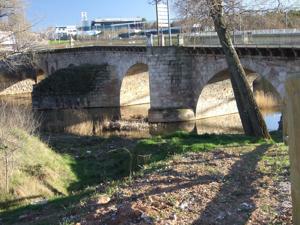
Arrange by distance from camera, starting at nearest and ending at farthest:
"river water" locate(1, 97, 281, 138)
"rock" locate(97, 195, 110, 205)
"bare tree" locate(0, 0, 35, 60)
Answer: "rock" locate(97, 195, 110, 205), "bare tree" locate(0, 0, 35, 60), "river water" locate(1, 97, 281, 138)

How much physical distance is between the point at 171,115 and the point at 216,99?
3.59 metres

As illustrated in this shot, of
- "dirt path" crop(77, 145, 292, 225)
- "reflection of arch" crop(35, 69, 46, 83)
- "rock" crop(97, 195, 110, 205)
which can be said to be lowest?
"rock" crop(97, 195, 110, 205)

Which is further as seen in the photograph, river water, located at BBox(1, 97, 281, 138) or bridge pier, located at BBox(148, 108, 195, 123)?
bridge pier, located at BBox(148, 108, 195, 123)

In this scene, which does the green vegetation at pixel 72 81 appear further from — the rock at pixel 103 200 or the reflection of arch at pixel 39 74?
the rock at pixel 103 200

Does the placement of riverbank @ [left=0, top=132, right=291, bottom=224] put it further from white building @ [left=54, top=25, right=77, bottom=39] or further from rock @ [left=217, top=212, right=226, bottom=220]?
white building @ [left=54, top=25, right=77, bottom=39]

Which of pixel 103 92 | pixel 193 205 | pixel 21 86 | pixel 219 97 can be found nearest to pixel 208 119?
pixel 219 97

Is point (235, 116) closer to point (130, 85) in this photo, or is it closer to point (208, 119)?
point (208, 119)

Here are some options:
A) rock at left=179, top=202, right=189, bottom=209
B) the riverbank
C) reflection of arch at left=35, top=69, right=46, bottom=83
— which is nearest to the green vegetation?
reflection of arch at left=35, top=69, right=46, bottom=83

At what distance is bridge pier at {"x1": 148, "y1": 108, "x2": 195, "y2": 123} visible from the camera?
31.7 m

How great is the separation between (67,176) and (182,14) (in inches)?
254

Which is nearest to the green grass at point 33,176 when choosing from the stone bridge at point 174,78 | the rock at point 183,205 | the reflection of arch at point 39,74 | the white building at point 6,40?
the white building at point 6,40

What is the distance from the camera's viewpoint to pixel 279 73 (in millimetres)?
22828

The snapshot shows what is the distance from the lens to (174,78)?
3219 cm

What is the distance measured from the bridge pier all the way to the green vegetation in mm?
11850
